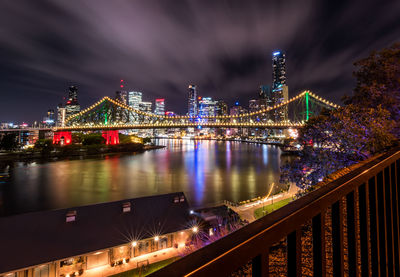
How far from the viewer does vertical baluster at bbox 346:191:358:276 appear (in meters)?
0.92

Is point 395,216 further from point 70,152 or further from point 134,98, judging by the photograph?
point 134,98

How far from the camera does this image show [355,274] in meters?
0.93

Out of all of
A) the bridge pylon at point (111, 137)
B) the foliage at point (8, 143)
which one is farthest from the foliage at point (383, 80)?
the foliage at point (8, 143)

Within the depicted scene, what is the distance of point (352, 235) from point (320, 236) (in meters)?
0.36

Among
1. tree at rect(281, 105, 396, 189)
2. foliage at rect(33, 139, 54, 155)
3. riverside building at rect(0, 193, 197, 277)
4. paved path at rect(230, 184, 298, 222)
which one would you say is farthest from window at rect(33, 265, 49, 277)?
foliage at rect(33, 139, 54, 155)

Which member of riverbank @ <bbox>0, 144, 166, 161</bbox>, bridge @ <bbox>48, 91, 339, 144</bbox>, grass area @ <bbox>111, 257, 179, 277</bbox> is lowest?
grass area @ <bbox>111, 257, 179, 277</bbox>

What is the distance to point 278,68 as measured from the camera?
609 ft

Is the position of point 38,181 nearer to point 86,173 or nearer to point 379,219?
point 86,173

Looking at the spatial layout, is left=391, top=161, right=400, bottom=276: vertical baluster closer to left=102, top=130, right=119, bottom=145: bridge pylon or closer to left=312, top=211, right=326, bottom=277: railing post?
left=312, top=211, right=326, bottom=277: railing post

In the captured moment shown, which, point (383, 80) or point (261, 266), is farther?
point (383, 80)

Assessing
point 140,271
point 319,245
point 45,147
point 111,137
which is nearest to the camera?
point 319,245

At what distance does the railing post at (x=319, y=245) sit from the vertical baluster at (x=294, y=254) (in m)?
0.12

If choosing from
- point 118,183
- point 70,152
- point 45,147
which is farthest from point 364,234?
point 45,147

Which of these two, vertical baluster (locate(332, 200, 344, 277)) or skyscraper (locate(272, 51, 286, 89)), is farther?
skyscraper (locate(272, 51, 286, 89))
